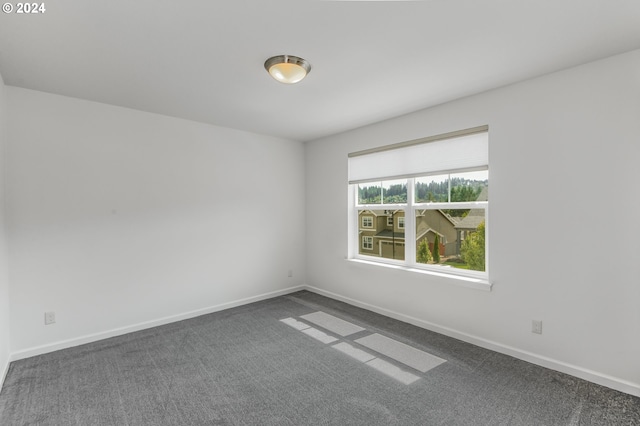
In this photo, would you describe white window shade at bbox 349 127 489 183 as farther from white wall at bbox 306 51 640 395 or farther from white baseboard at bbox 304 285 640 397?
white baseboard at bbox 304 285 640 397

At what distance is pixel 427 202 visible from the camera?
12.2 feet

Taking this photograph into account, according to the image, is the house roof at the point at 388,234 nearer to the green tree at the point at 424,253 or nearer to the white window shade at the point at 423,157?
the green tree at the point at 424,253

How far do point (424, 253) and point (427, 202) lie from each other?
0.63 m

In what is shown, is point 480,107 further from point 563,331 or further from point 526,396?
point 526,396

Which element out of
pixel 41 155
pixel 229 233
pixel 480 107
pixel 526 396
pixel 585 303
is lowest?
pixel 526 396

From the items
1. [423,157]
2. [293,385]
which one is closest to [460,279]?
[423,157]

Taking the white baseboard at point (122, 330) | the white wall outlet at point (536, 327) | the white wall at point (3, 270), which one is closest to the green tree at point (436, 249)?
the white wall outlet at point (536, 327)

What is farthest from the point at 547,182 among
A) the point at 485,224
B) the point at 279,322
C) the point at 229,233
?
the point at 229,233

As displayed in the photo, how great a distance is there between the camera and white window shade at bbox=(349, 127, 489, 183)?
3207mm

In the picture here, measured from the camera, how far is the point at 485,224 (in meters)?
3.23

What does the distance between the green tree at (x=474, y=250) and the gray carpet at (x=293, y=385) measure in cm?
85

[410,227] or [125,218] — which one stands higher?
[125,218]

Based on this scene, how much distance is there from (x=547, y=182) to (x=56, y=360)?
477 centimetres

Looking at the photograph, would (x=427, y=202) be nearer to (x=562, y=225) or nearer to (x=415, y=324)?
(x=562, y=225)
